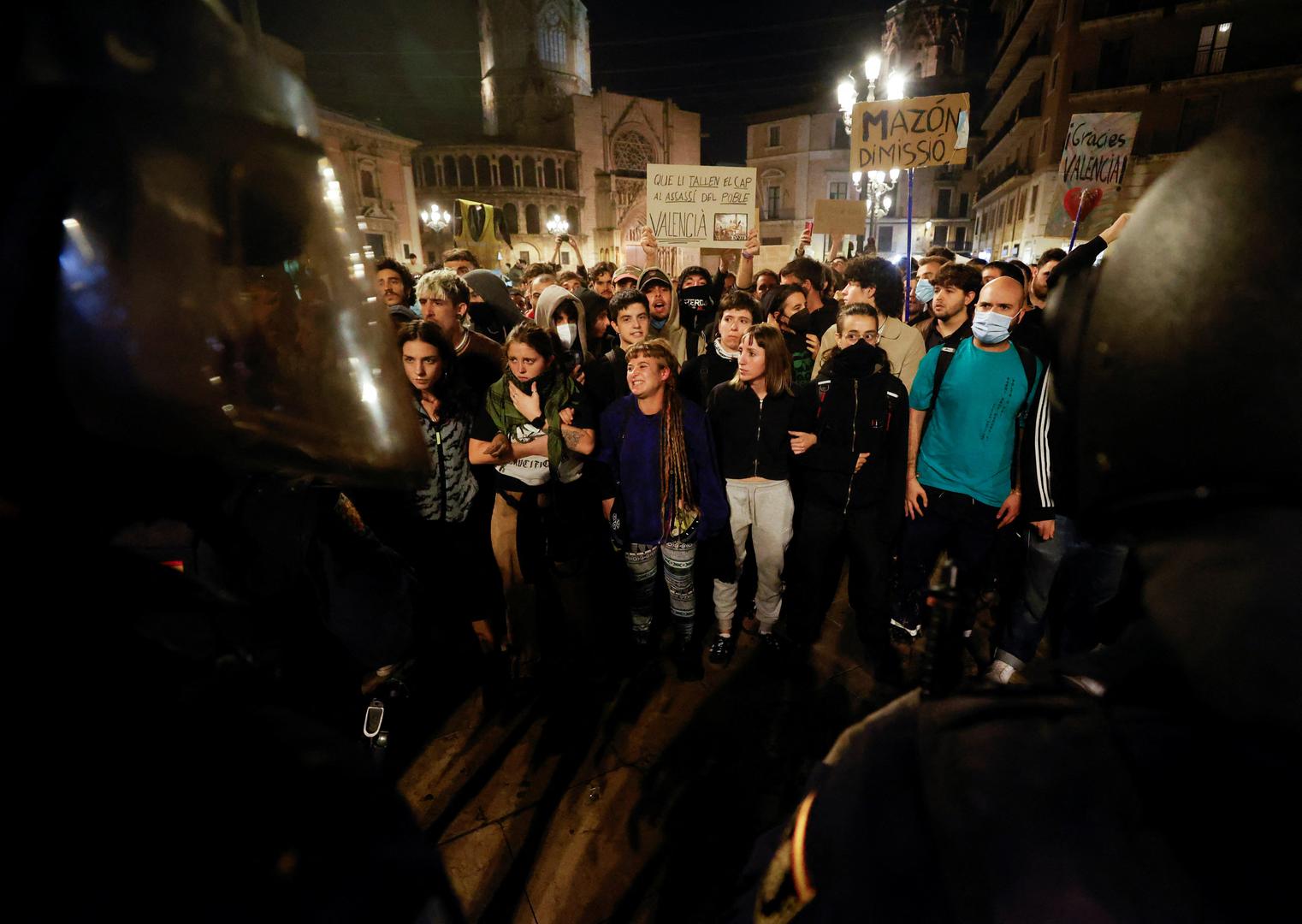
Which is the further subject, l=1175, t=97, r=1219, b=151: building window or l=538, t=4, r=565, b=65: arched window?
l=538, t=4, r=565, b=65: arched window

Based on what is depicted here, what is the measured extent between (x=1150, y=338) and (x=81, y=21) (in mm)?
1391

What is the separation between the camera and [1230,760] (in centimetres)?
63

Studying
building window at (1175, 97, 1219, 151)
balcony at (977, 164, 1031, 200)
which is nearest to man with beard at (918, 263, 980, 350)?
building window at (1175, 97, 1219, 151)

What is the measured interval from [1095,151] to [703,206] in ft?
15.3

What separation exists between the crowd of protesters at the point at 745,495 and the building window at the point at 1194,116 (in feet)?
94.8

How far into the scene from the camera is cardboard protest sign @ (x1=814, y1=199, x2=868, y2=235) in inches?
310

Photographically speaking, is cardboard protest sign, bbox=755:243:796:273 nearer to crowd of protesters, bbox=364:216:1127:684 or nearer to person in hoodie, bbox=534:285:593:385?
person in hoodie, bbox=534:285:593:385

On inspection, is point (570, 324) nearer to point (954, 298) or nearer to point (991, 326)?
point (954, 298)

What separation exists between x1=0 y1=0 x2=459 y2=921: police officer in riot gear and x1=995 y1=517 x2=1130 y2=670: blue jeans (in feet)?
11.2

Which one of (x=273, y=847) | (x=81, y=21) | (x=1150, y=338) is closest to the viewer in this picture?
(x=273, y=847)

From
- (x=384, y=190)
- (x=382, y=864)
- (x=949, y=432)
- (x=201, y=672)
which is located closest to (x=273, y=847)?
(x=382, y=864)

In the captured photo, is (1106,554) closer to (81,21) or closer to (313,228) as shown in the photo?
(313,228)

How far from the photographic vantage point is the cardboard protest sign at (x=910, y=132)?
232 inches

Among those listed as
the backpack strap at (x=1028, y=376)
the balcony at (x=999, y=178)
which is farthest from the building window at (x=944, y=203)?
the backpack strap at (x=1028, y=376)
